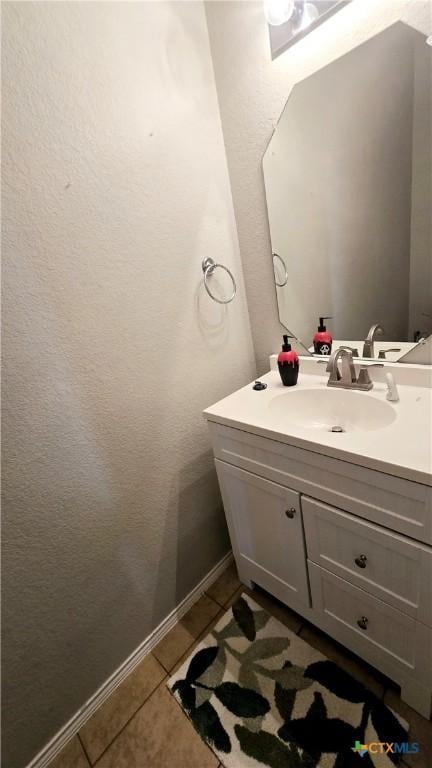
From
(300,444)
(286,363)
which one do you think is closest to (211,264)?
(286,363)

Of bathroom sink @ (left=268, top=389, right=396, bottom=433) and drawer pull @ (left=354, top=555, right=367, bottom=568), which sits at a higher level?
bathroom sink @ (left=268, top=389, right=396, bottom=433)

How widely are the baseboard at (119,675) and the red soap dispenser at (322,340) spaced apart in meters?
1.04

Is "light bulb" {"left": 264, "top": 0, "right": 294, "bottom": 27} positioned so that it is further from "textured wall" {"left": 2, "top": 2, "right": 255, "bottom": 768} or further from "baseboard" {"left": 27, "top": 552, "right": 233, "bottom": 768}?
"baseboard" {"left": 27, "top": 552, "right": 233, "bottom": 768}

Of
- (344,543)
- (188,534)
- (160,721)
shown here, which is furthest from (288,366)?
(160,721)

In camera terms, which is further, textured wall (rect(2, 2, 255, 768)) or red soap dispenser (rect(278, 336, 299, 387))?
red soap dispenser (rect(278, 336, 299, 387))

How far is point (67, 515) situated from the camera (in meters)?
0.85

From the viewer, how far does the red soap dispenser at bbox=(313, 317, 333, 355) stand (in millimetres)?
1134

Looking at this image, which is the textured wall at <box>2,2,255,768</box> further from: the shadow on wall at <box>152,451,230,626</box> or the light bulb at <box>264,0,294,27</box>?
the light bulb at <box>264,0,294,27</box>

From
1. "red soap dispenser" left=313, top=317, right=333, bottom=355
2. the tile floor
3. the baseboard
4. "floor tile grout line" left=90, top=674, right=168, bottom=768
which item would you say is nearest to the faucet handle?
"red soap dispenser" left=313, top=317, right=333, bottom=355

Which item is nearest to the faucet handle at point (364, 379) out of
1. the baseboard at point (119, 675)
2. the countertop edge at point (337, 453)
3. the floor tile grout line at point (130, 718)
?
the countertop edge at point (337, 453)

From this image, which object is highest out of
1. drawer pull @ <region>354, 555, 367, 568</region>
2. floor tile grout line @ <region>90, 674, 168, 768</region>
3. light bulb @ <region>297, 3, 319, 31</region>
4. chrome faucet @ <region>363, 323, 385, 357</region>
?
light bulb @ <region>297, 3, 319, 31</region>

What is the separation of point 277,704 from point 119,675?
54cm

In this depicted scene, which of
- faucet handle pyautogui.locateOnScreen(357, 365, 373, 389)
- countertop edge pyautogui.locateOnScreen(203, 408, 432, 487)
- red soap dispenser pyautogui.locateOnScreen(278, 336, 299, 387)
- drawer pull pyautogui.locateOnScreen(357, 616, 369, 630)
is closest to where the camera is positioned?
countertop edge pyautogui.locateOnScreen(203, 408, 432, 487)

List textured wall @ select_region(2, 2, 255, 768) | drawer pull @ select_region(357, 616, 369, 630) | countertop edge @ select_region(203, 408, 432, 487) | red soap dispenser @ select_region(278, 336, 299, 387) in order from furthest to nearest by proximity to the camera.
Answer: red soap dispenser @ select_region(278, 336, 299, 387)
drawer pull @ select_region(357, 616, 369, 630)
textured wall @ select_region(2, 2, 255, 768)
countertop edge @ select_region(203, 408, 432, 487)
